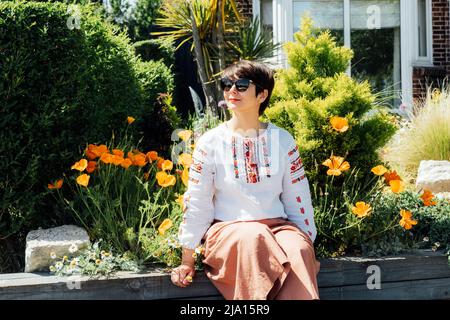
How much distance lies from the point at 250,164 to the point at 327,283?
88cm

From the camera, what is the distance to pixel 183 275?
11.8ft

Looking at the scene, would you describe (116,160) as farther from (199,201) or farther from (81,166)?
(199,201)

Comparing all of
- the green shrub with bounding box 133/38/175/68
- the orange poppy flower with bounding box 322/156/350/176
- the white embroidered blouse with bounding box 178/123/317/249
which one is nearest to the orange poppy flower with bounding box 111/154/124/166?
the white embroidered blouse with bounding box 178/123/317/249

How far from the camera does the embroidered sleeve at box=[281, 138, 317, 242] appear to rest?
12.1ft

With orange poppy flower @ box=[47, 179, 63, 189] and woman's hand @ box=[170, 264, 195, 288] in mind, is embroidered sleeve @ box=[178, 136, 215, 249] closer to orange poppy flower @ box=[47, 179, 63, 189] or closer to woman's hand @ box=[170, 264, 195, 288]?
woman's hand @ box=[170, 264, 195, 288]

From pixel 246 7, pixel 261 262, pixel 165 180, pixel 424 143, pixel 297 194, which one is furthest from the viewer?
pixel 246 7

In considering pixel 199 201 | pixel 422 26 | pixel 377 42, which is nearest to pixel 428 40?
pixel 422 26

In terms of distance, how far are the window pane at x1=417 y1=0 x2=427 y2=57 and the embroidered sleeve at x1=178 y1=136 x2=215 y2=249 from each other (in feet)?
24.5

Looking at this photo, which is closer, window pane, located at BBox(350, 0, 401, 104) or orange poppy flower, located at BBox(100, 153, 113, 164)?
orange poppy flower, located at BBox(100, 153, 113, 164)

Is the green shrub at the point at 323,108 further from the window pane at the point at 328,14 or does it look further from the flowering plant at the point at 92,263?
the window pane at the point at 328,14

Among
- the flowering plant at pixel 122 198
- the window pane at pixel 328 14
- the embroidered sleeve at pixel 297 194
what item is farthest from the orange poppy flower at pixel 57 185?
the window pane at pixel 328 14

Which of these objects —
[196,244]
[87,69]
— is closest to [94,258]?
[196,244]

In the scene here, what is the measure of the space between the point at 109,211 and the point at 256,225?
1022 mm
